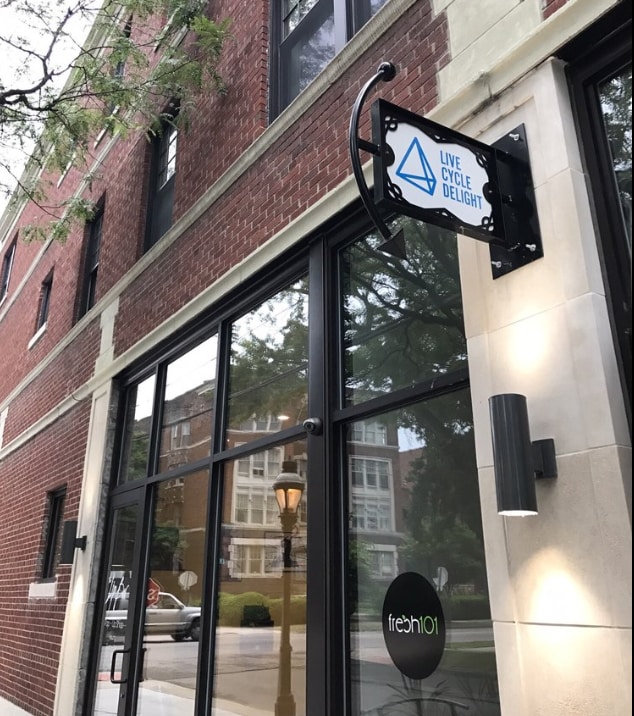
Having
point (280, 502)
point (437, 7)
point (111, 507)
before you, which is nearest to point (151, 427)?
point (111, 507)

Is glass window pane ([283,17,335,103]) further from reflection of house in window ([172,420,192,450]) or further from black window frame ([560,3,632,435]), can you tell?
reflection of house in window ([172,420,192,450])

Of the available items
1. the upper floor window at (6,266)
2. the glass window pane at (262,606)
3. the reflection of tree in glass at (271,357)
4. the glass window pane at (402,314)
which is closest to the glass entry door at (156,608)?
the glass window pane at (262,606)

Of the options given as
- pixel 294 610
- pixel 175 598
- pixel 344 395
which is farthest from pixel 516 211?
pixel 175 598

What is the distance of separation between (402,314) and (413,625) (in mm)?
1766

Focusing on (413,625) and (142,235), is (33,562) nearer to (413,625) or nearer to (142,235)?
(142,235)

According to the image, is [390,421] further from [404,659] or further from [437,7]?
[437,7]

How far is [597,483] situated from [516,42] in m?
2.24

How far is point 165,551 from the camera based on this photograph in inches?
229

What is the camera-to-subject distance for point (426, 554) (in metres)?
3.33

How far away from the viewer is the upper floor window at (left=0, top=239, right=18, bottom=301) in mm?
15820

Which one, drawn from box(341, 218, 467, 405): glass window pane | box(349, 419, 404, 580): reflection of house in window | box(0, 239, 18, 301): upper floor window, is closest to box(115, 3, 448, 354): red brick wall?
box(341, 218, 467, 405): glass window pane

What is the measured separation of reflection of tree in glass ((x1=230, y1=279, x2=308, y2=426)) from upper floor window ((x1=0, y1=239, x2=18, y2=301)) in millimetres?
12309

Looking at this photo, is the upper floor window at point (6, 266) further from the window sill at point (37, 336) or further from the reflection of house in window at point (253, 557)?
the reflection of house in window at point (253, 557)

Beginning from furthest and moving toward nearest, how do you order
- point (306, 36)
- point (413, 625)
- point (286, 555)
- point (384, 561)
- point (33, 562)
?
1. point (33, 562)
2. point (306, 36)
3. point (286, 555)
4. point (384, 561)
5. point (413, 625)
